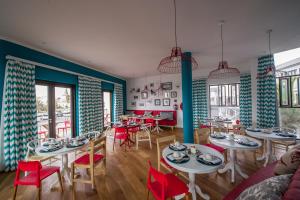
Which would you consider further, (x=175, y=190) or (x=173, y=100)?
(x=173, y=100)

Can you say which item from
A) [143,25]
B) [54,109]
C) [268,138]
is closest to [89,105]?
[54,109]

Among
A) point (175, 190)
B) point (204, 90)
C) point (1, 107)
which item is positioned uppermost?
point (204, 90)

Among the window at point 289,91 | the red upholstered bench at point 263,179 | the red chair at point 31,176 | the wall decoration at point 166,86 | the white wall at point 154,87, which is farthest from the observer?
the wall decoration at point 166,86

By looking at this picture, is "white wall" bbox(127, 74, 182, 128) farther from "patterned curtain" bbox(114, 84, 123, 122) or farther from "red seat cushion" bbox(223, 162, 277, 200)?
"red seat cushion" bbox(223, 162, 277, 200)

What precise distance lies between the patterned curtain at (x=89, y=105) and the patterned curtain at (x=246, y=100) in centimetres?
574

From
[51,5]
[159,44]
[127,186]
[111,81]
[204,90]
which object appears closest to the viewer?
[51,5]

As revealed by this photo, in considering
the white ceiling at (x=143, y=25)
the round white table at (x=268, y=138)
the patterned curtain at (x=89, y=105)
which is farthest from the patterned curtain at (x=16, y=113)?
the round white table at (x=268, y=138)

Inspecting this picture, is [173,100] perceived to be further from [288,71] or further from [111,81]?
[288,71]

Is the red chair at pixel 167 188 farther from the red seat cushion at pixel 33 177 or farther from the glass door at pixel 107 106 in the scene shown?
the glass door at pixel 107 106

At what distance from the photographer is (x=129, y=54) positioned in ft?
13.1

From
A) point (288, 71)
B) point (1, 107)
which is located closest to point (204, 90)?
point (288, 71)

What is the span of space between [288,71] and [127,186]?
5.68 metres

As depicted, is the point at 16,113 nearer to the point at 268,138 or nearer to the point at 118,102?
the point at 118,102

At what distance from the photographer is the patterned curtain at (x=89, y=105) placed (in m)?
4.71
